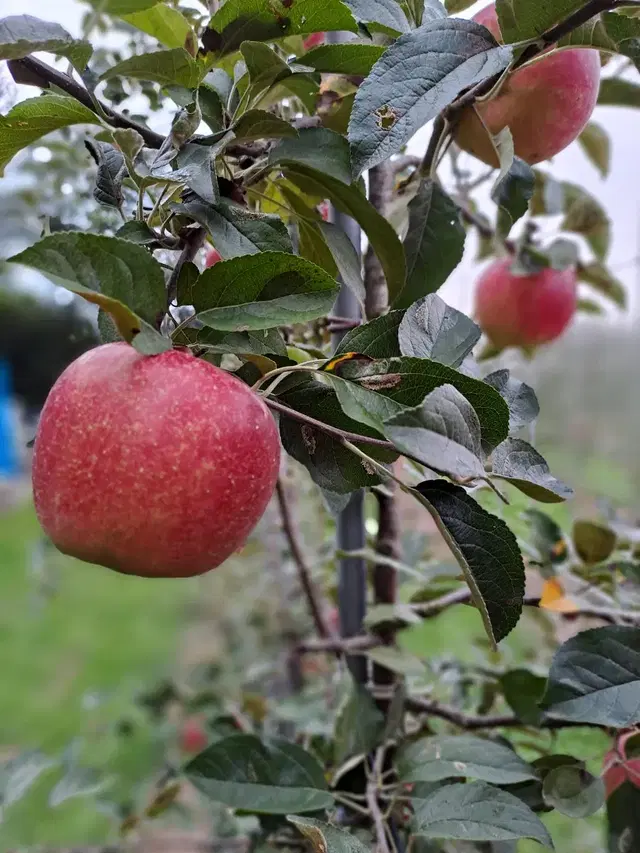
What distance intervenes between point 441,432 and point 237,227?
17 cm

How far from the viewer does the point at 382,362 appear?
362 mm

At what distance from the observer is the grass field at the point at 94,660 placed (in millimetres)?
1410

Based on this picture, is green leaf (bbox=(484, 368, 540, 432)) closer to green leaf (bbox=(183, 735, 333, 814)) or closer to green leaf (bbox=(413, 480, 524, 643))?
→ green leaf (bbox=(413, 480, 524, 643))

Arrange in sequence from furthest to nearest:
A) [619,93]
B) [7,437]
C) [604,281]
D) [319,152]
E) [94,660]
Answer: [7,437] → [94,660] → [604,281] → [619,93] → [319,152]

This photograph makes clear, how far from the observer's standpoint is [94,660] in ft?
7.77

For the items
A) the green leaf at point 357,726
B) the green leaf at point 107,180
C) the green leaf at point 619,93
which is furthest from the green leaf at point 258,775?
the green leaf at point 619,93

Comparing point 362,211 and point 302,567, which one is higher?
point 362,211

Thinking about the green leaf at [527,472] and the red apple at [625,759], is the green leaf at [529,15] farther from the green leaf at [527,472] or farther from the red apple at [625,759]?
the red apple at [625,759]

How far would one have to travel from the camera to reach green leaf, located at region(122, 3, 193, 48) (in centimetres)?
47

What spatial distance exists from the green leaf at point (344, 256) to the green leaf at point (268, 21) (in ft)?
0.37

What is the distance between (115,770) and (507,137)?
1.50 meters

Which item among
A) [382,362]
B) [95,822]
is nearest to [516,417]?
[382,362]

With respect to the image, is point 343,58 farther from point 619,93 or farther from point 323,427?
point 619,93

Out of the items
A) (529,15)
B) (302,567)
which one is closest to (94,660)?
(302,567)
